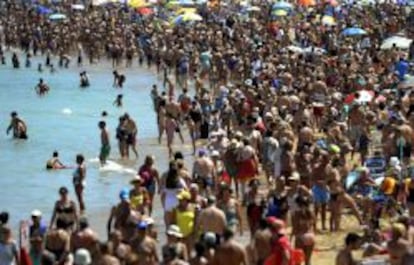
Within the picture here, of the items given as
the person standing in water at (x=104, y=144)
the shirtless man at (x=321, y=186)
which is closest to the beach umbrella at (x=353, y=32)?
the person standing in water at (x=104, y=144)

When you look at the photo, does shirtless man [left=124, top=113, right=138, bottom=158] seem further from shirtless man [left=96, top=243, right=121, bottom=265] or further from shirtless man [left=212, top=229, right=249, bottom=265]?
shirtless man [left=212, top=229, right=249, bottom=265]

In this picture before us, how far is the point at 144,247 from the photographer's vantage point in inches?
448

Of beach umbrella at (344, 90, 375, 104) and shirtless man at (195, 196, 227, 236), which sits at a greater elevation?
shirtless man at (195, 196, 227, 236)

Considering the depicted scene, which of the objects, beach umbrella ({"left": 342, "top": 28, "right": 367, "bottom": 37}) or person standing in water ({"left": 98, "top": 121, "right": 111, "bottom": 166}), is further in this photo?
beach umbrella ({"left": 342, "top": 28, "right": 367, "bottom": 37})

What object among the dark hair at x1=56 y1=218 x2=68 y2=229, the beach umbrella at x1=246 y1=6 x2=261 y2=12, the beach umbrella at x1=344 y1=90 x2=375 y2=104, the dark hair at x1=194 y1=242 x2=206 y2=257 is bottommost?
the beach umbrella at x1=246 y1=6 x2=261 y2=12

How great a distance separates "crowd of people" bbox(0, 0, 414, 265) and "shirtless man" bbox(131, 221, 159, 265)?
0.05 feet

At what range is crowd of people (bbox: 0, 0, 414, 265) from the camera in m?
11.9

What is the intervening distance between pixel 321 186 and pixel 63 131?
12.9 m

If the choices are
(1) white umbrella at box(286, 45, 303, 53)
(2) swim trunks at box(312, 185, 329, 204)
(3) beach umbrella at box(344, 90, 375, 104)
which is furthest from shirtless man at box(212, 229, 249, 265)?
(1) white umbrella at box(286, 45, 303, 53)

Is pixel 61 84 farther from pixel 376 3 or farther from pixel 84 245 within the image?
pixel 84 245

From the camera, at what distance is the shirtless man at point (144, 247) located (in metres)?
11.3

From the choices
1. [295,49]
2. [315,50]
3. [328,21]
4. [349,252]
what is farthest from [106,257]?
[328,21]

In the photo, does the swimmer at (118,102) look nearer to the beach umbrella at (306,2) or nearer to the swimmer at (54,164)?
the swimmer at (54,164)

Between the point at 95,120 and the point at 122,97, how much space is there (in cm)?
364
